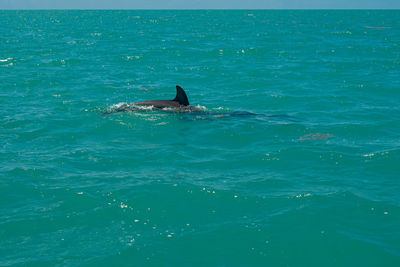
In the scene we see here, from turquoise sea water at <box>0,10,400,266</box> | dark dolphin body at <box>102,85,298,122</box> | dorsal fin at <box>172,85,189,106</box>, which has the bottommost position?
turquoise sea water at <box>0,10,400,266</box>

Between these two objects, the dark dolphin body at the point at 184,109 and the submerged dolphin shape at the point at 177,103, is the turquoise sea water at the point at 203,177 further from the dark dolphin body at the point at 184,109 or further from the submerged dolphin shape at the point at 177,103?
the submerged dolphin shape at the point at 177,103

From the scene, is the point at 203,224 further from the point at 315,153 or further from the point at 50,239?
the point at 315,153

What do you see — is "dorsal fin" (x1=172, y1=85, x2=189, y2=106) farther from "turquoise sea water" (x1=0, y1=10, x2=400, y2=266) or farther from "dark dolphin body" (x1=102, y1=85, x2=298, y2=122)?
"turquoise sea water" (x1=0, y1=10, x2=400, y2=266)

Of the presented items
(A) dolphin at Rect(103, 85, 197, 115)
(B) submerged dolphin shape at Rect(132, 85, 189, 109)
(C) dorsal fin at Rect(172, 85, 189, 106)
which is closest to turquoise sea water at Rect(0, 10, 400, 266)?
(A) dolphin at Rect(103, 85, 197, 115)

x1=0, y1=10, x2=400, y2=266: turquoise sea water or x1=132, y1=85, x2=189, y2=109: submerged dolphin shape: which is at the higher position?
x1=132, y1=85, x2=189, y2=109: submerged dolphin shape

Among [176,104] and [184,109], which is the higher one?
[176,104]

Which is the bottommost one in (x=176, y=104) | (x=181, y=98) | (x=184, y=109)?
(x=184, y=109)

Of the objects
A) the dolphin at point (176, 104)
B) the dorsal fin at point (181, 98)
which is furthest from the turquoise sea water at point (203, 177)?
the dorsal fin at point (181, 98)

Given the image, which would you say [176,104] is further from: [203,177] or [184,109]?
[203,177]

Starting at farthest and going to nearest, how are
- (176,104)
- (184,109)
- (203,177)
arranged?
1. (176,104)
2. (184,109)
3. (203,177)

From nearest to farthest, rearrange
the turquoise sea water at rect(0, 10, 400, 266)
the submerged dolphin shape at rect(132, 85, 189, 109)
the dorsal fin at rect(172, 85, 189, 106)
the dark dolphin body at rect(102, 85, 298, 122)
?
1. the turquoise sea water at rect(0, 10, 400, 266)
2. the dark dolphin body at rect(102, 85, 298, 122)
3. the dorsal fin at rect(172, 85, 189, 106)
4. the submerged dolphin shape at rect(132, 85, 189, 109)

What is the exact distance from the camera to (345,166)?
34.5ft

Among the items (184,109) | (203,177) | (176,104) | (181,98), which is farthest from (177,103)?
(203,177)

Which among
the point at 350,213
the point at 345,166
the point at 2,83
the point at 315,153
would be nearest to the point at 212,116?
the point at 315,153
